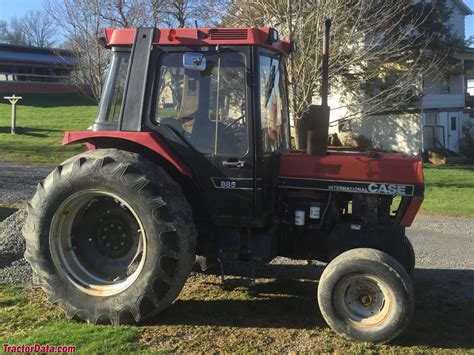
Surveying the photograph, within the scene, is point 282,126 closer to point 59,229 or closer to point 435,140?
point 59,229

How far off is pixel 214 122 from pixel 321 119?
0.92 meters

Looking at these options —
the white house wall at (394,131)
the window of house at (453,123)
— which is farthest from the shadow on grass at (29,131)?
the window of house at (453,123)

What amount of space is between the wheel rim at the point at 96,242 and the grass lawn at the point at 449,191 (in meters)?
8.36

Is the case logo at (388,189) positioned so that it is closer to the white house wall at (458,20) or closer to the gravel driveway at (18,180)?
the gravel driveway at (18,180)

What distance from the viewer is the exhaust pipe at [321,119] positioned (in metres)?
4.47

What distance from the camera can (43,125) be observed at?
28234 mm

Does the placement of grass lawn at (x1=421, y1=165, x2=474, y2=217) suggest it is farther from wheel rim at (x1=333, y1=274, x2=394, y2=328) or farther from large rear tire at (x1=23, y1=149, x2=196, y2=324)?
large rear tire at (x1=23, y1=149, x2=196, y2=324)

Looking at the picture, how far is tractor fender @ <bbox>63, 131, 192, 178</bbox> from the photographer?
4359 mm

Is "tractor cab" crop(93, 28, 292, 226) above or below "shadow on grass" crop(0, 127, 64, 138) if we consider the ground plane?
below

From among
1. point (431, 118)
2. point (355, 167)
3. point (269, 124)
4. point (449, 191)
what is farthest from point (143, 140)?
point (431, 118)

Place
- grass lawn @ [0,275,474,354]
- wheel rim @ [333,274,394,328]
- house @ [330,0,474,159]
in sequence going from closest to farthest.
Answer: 1. grass lawn @ [0,275,474,354]
2. wheel rim @ [333,274,394,328]
3. house @ [330,0,474,159]

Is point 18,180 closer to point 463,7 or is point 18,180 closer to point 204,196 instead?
Result: point 204,196

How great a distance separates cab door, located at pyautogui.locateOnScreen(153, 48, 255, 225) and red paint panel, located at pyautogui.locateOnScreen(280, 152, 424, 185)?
0.51 metres

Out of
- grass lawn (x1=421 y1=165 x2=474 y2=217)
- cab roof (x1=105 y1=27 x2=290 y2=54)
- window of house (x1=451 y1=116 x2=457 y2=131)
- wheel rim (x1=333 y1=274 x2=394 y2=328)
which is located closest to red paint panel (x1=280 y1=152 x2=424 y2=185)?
wheel rim (x1=333 y1=274 x2=394 y2=328)
